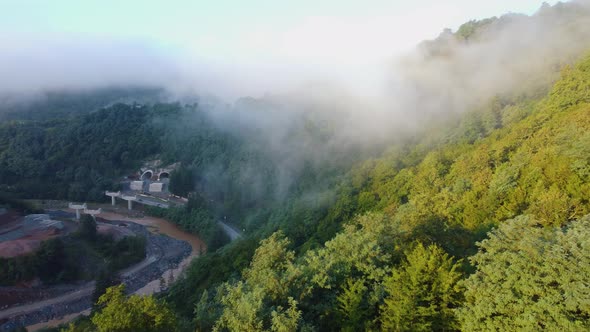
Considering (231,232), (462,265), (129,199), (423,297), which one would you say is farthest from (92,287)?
(462,265)

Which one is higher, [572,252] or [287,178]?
[572,252]

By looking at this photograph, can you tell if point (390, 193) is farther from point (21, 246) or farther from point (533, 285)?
point (21, 246)

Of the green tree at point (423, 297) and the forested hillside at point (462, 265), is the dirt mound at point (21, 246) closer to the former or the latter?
the forested hillside at point (462, 265)

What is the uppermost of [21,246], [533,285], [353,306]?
[533,285]

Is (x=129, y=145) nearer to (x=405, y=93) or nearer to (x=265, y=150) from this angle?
(x=265, y=150)

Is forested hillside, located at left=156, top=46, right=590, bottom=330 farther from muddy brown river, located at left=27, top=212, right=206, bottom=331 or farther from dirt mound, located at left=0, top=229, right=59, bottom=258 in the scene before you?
dirt mound, located at left=0, top=229, right=59, bottom=258

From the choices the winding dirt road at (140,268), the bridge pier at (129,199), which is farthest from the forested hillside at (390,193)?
the bridge pier at (129,199)

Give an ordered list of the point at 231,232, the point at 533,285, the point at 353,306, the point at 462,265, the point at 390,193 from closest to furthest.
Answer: the point at 533,285 → the point at 353,306 → the point at 462,265 → the point at 390,193 → the point at 231,232

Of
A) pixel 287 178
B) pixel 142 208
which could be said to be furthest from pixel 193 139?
pixel 287 178

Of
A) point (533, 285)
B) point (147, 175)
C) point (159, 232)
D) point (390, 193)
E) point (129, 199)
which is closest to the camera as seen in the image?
point (533, 285)
